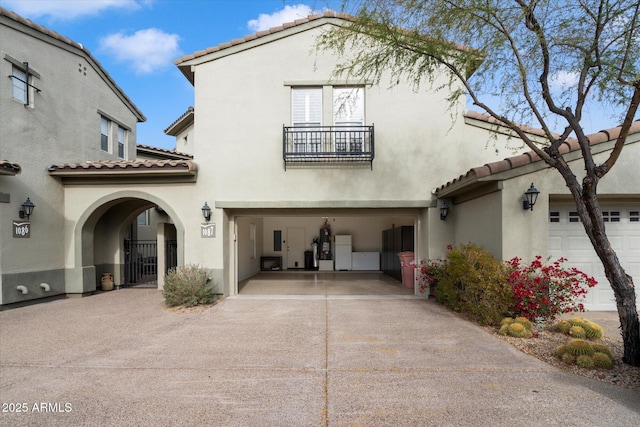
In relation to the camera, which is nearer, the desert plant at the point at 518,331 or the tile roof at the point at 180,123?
the desert plant at the point at 518,331

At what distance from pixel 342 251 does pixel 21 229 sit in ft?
38.9

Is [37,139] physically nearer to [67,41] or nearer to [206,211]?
[67,41]

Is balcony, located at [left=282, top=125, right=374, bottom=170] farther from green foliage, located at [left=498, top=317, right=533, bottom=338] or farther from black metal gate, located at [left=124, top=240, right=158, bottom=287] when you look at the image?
black metal gate, located at [left=124, top=240, right=158, bottom=287]

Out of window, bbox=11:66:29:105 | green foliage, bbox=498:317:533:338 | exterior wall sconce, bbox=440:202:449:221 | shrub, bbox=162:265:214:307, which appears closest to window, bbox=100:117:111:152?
window, bbox=11:66:29:105

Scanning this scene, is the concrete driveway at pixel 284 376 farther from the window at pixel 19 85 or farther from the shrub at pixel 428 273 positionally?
the window at pixel 19 85

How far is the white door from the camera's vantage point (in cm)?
1747

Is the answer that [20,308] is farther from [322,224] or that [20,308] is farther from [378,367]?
[322,224]

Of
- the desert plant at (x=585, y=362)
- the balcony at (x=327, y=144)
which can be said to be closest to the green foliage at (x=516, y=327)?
the desert plant at (x=585, y=362)

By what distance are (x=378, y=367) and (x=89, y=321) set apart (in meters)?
6.25

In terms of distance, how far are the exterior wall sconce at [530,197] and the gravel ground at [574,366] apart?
7.63 ft

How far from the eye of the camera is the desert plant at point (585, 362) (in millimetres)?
4491

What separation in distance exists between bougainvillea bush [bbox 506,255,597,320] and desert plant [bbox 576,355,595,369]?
1666mm

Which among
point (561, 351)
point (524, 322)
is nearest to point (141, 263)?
point (524, 322)

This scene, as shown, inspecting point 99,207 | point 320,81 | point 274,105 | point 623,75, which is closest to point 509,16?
point 623,75
